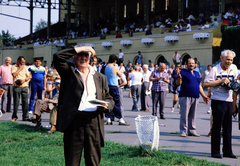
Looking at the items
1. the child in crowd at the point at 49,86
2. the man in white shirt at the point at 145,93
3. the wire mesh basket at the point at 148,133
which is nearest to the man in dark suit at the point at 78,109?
the wire mesh basket at the point at 148,133

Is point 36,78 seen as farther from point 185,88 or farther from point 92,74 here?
point 92,74

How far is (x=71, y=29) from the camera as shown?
182 feet

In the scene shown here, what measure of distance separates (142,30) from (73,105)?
1415 inches

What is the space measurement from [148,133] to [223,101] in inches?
62.9

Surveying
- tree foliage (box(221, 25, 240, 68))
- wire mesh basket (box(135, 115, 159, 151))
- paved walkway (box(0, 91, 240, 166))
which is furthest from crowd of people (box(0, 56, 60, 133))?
tree foliage (box(221, 25, 240, 68))

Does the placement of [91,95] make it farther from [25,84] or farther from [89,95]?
[25,84]

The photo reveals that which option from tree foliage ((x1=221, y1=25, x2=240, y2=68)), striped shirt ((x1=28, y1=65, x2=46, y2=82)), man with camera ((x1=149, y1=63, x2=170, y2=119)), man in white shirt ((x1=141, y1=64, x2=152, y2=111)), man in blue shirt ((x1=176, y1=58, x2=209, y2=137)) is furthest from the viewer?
tree foliage ((x1=221, y1=25, x2=240, y2=68))

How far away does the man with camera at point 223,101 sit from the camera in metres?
7.28

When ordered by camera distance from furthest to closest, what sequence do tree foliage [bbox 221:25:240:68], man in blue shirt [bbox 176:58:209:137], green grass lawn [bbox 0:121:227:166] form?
tree foliage [bbox 221:25:240:68] → man in blue shirt [bbox 176:58:209:137] → green grass lawn [bbox 0:121:227:166]

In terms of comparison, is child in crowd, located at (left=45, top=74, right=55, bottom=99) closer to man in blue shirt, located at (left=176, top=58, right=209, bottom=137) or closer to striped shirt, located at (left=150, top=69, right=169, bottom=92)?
striped shirt, located at (left=150, top=69, right=169, bottom=92)

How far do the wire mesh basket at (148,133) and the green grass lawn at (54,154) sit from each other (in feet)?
0.45

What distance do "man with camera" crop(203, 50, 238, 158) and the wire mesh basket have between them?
1.15 m

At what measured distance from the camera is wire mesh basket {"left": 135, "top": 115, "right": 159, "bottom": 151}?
22.9ft

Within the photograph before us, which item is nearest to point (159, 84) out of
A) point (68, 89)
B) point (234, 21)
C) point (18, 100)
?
point (18, 100)
